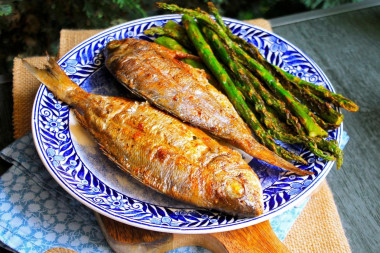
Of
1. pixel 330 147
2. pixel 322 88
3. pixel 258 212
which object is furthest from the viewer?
pixel 322 88

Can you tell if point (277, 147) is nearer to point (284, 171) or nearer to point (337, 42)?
point (284, 171)

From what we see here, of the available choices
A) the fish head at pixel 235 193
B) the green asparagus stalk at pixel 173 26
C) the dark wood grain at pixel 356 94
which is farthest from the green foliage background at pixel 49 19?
the fish head at pixel 235 193

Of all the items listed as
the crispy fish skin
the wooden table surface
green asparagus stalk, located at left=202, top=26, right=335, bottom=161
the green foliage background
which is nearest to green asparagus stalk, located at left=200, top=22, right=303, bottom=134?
green asparagus stalk, located at left=202, top=26, right=335, bottom=161

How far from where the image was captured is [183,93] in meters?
2.71

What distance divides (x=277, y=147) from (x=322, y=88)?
700 mm

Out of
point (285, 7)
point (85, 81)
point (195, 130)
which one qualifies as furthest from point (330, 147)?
point (285, 7)

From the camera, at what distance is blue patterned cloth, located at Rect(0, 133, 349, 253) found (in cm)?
257

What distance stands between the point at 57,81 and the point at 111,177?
2.81ft

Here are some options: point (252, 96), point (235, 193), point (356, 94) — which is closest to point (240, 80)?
point (252, 96)

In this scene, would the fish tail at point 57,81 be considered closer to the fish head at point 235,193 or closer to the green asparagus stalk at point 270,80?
the green asparagus stalk at point 270,80

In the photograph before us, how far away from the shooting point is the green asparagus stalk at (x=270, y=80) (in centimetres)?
276

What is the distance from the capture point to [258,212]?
226 centimetres

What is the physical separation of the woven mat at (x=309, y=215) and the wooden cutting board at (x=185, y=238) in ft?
1.51

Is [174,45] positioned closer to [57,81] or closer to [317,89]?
[57,81]
